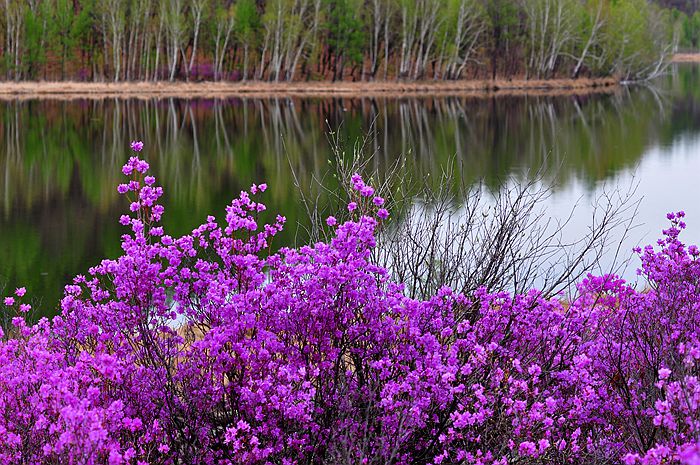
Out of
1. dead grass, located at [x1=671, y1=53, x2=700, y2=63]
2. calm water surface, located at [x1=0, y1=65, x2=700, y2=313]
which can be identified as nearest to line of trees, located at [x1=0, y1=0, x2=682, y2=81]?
calm water surface, located at [x1=0, y1=65, x2=700, y2=313]

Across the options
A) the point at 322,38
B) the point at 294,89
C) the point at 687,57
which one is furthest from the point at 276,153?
the point at 687,57

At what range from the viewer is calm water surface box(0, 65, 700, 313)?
63.0 feet

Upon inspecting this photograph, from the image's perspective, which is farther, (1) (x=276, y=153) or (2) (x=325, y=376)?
(1) (x=276, y=153)

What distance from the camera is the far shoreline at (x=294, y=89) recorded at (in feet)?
214

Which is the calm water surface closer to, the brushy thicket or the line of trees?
the brushy thicket

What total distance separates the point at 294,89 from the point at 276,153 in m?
37.8

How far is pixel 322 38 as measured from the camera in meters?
77.4

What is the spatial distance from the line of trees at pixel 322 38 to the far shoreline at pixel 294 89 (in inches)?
55.1

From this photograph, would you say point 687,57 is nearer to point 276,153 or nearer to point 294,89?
point 294,89

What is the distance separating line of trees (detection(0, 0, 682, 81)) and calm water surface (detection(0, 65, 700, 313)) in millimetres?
11750

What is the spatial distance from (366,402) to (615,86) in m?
77.3

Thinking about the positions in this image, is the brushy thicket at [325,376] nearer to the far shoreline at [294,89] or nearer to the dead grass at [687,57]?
the far shoreline at [294,89]

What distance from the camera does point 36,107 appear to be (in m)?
52.2

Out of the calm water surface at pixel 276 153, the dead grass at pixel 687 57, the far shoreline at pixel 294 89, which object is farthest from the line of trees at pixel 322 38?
the dead grass at pixel 687 57
